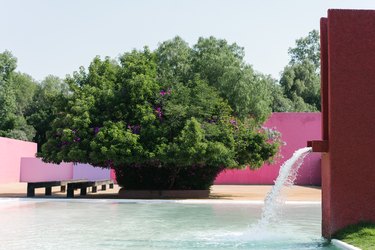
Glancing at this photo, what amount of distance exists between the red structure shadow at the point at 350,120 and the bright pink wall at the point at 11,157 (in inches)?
1056

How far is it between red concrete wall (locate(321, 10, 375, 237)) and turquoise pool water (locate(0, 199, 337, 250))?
0.74 m

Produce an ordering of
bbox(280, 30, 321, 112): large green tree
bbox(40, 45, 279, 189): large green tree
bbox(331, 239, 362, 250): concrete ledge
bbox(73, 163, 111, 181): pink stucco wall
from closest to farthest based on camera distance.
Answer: bbox(331, 239, 362, 250): concrete ledge < bbox(40, 45, 279, 189): large green tree < bbox(73, 163, 111, 181): pink stucco wall < bbox(280, 30, 321, 112): large green tree

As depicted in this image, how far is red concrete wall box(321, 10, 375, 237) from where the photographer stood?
857 centimetres

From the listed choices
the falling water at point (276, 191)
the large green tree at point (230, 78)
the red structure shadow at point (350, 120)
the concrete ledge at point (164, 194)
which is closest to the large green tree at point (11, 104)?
the large green tree at point (230, 78)

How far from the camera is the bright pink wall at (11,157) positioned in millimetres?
32812

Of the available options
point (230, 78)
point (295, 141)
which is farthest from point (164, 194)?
point (295, 141)

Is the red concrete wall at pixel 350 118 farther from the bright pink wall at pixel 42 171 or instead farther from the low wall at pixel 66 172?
the bright pink wall at pixel 42 171

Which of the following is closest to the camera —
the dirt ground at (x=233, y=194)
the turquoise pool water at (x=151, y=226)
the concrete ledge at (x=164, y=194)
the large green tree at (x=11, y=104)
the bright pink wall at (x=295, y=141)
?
the turquoise pool water at (x=151, y=226)

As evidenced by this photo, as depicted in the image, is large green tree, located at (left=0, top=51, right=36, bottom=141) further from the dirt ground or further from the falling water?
the falling water

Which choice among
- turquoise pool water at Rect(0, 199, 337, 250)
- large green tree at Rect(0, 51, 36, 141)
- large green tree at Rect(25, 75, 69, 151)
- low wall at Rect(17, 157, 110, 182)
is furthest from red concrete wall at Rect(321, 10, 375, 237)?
large green tree at Rect(0, 51, 36, 141)

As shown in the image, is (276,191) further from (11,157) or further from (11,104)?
(11,104)

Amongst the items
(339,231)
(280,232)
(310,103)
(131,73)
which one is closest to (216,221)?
(280,232)

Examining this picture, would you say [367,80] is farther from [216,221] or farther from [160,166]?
[160,166]

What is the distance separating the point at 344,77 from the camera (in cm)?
A: 874
